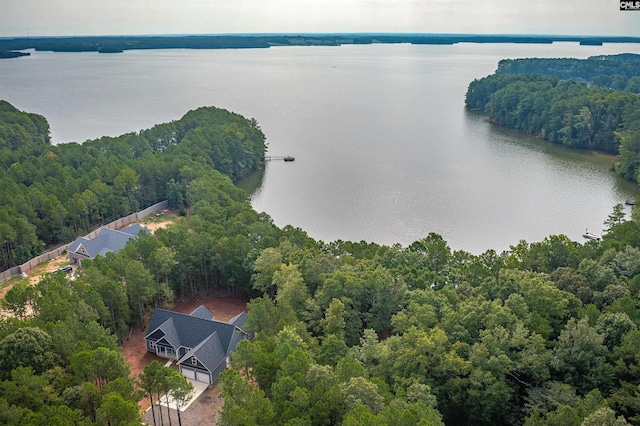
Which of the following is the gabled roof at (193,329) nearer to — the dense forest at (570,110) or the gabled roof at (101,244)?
the gabled roof at (101,244)

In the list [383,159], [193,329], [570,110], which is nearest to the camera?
[193,329]

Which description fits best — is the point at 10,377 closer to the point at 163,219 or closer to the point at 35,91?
the point at 163,219

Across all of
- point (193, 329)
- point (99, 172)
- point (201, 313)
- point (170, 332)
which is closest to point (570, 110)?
point (99, 172)

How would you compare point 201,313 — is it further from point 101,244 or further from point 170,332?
point 101,244

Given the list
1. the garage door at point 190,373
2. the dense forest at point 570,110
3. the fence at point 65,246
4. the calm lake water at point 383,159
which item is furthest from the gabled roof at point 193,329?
the dense forest at point 570,110

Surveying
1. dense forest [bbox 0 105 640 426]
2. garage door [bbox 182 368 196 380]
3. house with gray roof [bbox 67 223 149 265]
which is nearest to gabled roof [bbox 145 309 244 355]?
garage door [bbox 182 368 196 380]

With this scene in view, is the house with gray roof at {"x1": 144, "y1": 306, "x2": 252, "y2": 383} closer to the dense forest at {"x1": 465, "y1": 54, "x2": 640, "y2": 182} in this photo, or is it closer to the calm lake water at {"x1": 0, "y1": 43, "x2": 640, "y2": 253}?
the calm lake water at {"x1": 0, "y1": 43, "x2": 640, "y2": 253}

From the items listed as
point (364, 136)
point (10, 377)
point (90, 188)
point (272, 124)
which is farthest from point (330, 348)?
point (272, 124)

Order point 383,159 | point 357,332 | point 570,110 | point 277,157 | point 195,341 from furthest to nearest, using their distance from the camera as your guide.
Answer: point 570,110 → point 277,157 → point 383,159 → point 195,341 → point 357,332
